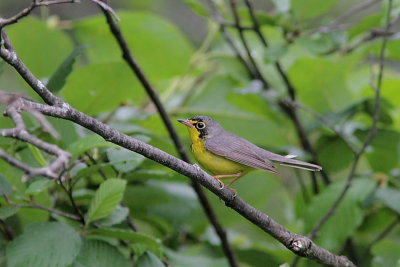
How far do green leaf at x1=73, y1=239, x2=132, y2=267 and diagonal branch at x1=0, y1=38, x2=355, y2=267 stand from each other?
570 millimetres

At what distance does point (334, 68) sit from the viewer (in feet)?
13.0

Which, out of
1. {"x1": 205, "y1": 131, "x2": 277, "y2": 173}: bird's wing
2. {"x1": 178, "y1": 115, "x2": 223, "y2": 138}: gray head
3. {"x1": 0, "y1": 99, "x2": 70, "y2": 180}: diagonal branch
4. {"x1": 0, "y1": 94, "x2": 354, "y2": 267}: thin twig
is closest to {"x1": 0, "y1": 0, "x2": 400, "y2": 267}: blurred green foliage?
{"x1": 178, "y1": 115, "x2": 223, "y2": 138}: gray head

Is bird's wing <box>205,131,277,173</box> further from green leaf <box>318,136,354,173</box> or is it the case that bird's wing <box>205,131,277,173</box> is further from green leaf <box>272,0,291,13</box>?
green leaf <box>272,0,291,13</box>

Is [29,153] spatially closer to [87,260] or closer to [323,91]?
[87,260]

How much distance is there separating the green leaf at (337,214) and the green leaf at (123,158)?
1241 millimetres

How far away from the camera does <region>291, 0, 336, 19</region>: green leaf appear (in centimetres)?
389

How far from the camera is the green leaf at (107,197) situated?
2.64 m

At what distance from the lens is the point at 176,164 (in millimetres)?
2211

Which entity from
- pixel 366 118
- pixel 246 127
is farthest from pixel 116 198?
pixel 366 118

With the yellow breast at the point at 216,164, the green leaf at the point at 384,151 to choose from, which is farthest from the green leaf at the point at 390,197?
the yellow breast at the point at 216,164

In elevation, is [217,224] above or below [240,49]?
below

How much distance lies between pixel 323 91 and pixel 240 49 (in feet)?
2.67

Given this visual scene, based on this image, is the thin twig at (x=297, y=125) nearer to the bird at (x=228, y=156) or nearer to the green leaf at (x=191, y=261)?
the bird at (x=228, y=156)

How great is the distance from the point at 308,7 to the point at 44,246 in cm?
221
